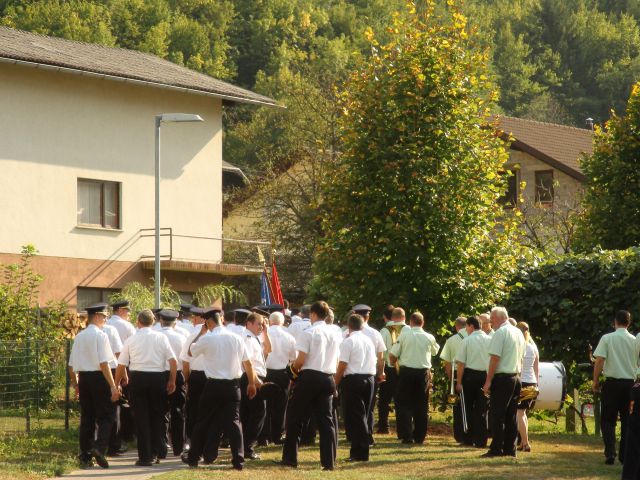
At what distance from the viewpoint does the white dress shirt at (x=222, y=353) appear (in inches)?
614

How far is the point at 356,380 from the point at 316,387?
→ 39.6 inches

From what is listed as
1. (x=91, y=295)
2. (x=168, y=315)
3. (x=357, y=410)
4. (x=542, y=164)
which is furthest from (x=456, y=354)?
(x=542, y=164)

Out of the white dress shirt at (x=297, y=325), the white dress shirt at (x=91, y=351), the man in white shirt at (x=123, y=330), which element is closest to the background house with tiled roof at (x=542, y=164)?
the white dress shirt at (x=297, y=325)

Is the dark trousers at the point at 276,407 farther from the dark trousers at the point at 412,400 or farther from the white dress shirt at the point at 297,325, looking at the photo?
A: the dark trousers at the point at 412,400

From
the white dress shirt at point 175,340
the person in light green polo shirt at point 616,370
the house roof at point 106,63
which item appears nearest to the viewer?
the white dress shirt at point 175,340

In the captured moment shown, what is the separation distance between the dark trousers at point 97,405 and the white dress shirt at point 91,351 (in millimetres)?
115

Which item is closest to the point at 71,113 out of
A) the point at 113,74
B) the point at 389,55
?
the point at 113,74

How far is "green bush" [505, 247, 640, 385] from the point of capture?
2227cm

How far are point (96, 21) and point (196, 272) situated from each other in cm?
2940

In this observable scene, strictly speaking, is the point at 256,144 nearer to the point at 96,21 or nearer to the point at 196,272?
the point at 96,21

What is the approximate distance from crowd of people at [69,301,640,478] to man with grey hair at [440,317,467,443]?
0.11 feet

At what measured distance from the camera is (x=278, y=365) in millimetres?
18469

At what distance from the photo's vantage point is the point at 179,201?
3825 centimetres

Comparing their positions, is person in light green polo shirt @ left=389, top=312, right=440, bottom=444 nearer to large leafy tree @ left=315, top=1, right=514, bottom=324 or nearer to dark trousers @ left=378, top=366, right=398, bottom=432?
dark trousers @ left=378, top=366, right=398, bottom=432
